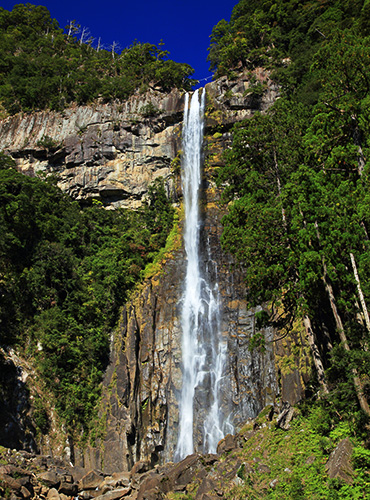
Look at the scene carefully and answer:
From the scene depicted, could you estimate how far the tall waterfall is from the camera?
18.2 m

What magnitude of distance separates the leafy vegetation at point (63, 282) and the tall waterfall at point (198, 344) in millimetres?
2717

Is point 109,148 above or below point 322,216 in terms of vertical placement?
above

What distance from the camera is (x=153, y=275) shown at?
967 inches

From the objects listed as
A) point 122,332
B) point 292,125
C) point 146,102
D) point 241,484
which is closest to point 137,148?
point 146,102

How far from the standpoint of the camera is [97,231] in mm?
27203


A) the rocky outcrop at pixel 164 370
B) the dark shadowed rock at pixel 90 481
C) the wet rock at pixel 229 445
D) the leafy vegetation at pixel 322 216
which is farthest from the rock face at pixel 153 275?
the leafy vegetation at pixel 322 216

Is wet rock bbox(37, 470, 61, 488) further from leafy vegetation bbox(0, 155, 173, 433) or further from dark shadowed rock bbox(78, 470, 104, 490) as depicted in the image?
leafy vegetation bbox(0, 155, 173, 433)

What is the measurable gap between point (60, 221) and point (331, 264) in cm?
2012

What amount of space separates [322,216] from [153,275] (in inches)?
623

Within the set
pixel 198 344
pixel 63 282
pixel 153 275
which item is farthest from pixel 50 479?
pixel 153 275

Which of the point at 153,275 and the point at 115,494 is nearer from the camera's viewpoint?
the point at 115,494

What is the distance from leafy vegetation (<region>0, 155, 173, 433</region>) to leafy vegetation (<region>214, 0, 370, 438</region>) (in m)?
11.9

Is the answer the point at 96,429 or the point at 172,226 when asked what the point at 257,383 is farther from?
the point at 172,226

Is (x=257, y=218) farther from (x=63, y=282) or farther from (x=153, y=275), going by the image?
(x=63, y=282)
